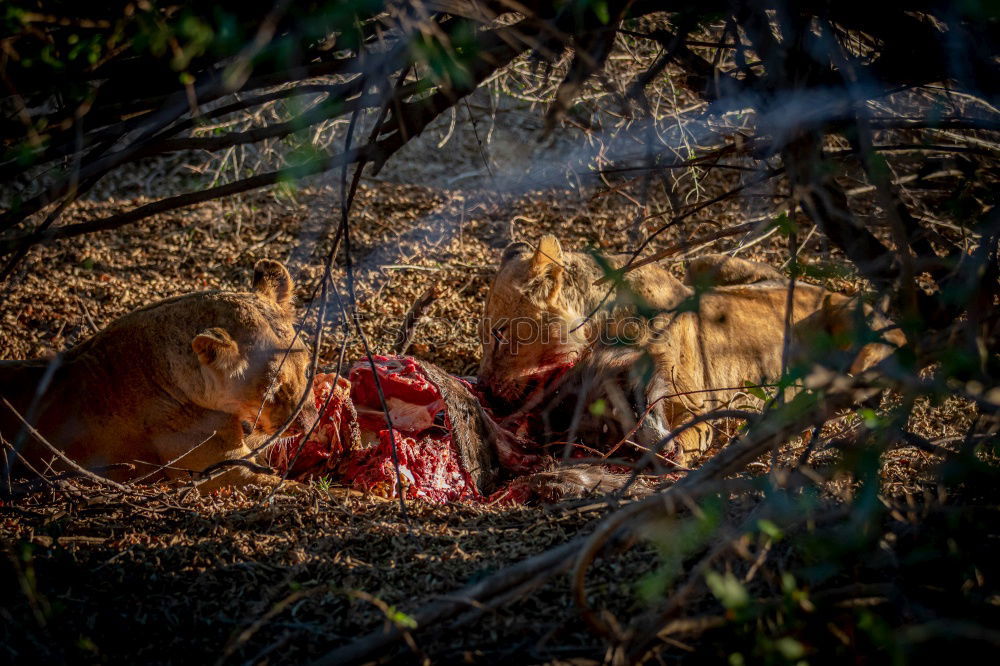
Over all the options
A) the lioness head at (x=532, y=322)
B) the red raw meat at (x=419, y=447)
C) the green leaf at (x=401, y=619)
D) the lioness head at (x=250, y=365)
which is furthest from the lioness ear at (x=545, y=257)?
the green leaf at (x=401, y=619)

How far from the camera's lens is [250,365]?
3.54 m

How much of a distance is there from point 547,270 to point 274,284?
160cm

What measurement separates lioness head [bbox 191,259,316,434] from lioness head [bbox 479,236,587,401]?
54.2 inches

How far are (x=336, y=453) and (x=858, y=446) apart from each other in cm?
279

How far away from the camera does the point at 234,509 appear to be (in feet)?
9.75

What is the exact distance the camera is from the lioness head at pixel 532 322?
4613 mm

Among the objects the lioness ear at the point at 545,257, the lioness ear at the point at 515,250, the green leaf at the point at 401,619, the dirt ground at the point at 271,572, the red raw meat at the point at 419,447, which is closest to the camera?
the green leaf at the point at 401,619

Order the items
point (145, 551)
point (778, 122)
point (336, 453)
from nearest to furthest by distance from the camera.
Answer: point (778, 122) < point (145, 551) < point (336, 453)

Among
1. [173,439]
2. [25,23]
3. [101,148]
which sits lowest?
[173,439]

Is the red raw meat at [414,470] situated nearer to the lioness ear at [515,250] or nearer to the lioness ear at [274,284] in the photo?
the lioness ear at [274,284]

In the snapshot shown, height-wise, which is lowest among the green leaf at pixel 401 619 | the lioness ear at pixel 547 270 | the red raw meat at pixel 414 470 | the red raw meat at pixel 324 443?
the red raw meat at pixel 414 470

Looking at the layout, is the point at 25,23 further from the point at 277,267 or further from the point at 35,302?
the point at 35,302

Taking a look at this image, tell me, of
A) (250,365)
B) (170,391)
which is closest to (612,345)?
(250,365)

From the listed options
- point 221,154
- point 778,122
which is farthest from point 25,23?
→ point 221,154
